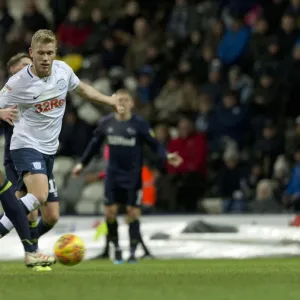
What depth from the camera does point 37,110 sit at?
10188 millimetres

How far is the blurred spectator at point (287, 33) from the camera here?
18.6 m

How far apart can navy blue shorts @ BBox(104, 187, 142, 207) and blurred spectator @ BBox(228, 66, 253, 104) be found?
4.62 meters

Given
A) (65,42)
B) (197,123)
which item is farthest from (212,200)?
(65,42)

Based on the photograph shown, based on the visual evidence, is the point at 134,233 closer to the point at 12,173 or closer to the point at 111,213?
the point at 111,213

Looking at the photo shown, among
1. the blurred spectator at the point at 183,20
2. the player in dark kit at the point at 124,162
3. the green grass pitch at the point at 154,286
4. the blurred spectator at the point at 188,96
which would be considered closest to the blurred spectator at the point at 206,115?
the blurred spectator at the point at 188,96

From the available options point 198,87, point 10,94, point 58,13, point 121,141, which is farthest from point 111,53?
point 10,94

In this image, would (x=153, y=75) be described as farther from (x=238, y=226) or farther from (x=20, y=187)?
(x=20, y=187)

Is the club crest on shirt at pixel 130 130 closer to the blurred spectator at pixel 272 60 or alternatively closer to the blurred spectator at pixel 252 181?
the blurred spectator at pixel 252 181

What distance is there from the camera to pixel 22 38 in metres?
22.3

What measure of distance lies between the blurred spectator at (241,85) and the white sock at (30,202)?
30.6ft

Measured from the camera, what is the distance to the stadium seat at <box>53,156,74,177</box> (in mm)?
19422

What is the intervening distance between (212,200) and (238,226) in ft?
7.09

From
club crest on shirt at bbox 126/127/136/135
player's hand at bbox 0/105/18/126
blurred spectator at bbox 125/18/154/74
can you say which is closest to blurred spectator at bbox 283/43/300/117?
blurred spectator at bbox 125/18/154/74

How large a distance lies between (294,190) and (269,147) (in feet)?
3.48
